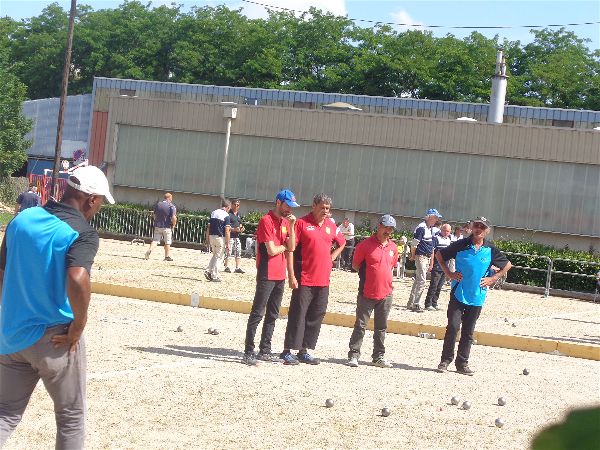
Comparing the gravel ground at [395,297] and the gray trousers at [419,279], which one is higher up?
the gray trousers at [419,279]

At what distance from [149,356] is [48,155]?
175ft

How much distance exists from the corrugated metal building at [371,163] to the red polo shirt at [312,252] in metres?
23.6

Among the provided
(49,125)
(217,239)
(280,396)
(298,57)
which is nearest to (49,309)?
(280,396)

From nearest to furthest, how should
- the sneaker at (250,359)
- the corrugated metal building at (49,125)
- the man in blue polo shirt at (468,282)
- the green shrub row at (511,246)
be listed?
the sneaker at (250,359)
the man in blue polo shirt at (468,282)
the green shrub row at (511,246)
the corrugated metal building at (49,125)

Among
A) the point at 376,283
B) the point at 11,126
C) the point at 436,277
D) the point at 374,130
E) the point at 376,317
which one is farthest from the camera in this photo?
the point at 11,126

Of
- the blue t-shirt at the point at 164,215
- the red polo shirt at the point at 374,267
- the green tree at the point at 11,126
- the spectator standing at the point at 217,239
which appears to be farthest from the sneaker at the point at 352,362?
the green tree at the point at 11,126

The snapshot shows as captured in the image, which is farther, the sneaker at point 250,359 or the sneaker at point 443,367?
the sneaker at point 443,367

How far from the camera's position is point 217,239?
73.0ft

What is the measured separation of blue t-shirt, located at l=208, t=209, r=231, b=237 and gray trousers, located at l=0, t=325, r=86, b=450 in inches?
688

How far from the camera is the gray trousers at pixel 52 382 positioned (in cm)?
484

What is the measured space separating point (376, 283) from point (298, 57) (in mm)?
62799

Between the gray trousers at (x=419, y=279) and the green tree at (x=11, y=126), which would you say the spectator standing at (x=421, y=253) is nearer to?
the gray trousers at (x=419, y=279)

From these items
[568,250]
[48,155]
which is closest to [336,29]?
[48,155]

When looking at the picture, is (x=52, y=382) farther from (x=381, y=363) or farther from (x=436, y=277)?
(x=436, y=277)
